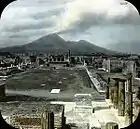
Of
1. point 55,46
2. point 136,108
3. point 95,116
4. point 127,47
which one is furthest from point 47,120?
point 127,47

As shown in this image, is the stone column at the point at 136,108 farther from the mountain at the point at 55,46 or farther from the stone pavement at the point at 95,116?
the mountain at the point at 55,46

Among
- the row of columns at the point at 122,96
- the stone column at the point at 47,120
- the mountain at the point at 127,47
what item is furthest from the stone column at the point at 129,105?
the stone column at the point at 47,120

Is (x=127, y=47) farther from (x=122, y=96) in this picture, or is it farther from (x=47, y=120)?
(x=47, y=120)

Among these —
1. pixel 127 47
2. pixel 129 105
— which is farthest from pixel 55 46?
pixel 129 105

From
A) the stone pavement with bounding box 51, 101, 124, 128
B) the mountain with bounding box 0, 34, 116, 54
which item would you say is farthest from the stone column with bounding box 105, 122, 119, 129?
the mountain with bounding box 0, 34, 116, 54

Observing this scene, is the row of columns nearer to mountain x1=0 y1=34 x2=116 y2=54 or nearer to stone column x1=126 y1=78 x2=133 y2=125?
stone column x1=126 y1=78 x2=133 y2=125

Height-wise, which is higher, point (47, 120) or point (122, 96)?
point (122, 96)

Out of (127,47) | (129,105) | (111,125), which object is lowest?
(111,125)
